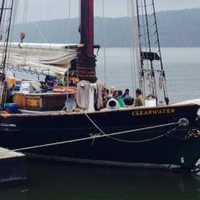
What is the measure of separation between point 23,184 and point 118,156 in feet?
12.4

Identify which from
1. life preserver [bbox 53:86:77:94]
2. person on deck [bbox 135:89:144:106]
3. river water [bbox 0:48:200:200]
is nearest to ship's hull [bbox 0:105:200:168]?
river water [bbox 0:48:200:200]

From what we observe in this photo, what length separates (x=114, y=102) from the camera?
867 inches

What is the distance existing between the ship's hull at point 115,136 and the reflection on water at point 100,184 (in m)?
0.51

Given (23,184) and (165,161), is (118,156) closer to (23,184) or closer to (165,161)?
(165,161)

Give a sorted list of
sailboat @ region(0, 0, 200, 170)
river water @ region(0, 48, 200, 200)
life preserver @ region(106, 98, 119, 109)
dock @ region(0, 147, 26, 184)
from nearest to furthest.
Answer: dock @ region(0, 147, 26, 184) → river water @ region(0, 48, 200, 200) → sailboat @ region(0, 0, 200, 170) → life preserver @ region(106, 98, 119, 109)

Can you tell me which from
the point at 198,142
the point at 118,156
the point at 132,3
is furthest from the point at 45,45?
the point at 198,142

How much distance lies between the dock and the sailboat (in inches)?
A: 106

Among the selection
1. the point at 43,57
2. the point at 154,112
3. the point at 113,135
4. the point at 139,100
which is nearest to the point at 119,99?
the point at 139,100

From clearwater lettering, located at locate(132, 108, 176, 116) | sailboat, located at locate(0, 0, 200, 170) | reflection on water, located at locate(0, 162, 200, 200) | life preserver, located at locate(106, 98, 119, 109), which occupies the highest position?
life preserver, located at locate(106, 98, 119, 109)

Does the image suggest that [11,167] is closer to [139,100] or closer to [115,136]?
[115,136]

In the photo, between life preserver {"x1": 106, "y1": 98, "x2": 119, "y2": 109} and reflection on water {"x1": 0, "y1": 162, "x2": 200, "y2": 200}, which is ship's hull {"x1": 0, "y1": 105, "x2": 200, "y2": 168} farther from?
life preserver {"x1": 106, "y1": 98, "x2": 119, "y2": 109}

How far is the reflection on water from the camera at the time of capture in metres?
19.6

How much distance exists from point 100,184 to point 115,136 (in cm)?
181

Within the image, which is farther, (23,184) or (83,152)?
(83,152)
